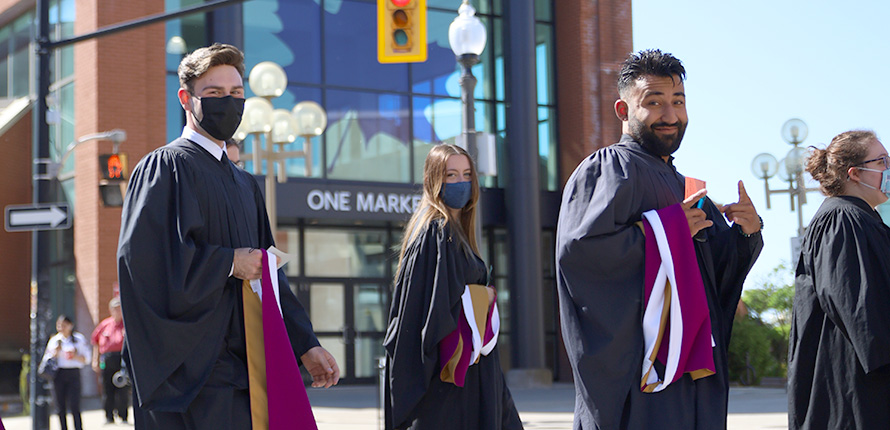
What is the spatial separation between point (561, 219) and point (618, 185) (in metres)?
0.34

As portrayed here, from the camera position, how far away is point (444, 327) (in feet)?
20.4

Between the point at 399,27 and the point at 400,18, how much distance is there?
0.32 ft

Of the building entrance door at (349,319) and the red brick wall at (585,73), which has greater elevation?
the red brick wall at (585,73)

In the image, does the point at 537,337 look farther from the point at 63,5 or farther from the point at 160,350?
the point at 160,350

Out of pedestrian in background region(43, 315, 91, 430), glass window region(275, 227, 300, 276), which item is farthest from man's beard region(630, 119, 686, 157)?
glass window region(275, 227, 300, 276)

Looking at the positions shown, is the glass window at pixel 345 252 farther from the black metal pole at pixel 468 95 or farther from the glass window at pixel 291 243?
the black metal pole at pixel 468 95

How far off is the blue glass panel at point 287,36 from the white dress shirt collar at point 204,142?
1939cm

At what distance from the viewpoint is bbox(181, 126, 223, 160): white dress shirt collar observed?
4.68 meters

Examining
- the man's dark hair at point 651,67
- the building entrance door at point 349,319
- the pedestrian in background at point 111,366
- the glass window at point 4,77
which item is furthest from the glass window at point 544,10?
the man's dark hair at point 651,67

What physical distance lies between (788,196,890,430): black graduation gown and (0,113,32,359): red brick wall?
22746mm

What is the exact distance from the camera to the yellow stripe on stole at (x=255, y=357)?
4.41 meters

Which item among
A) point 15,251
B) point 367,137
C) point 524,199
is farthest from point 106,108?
point 524,199

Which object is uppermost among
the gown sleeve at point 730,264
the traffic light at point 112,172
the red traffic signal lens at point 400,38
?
the red traffic signal lens at point 400,38

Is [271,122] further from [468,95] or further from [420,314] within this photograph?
[420,314]
